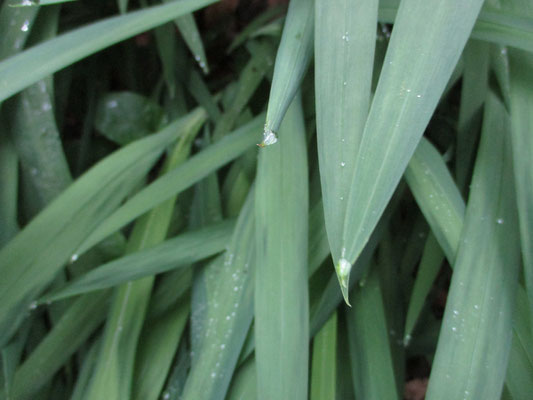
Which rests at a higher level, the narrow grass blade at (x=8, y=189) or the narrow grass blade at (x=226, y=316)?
the narrow grass blade at (x=8, y=189)

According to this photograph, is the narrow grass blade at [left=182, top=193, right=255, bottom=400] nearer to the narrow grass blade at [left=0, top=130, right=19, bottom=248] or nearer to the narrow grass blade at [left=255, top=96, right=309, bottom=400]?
the narrow grass blade at [left=255, top=96, right=309, bottom=400]

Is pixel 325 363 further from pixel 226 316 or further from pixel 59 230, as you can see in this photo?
pixel 59 230

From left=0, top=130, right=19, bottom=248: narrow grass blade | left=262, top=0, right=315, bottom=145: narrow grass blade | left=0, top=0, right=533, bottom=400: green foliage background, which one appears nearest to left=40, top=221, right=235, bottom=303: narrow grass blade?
left=0, top=0, right=533, bottom=400: green foliage background

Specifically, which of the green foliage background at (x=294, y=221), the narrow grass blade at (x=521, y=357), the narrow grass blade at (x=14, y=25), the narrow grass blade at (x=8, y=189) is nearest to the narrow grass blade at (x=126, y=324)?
the green foliage background at (x=294, y=221)

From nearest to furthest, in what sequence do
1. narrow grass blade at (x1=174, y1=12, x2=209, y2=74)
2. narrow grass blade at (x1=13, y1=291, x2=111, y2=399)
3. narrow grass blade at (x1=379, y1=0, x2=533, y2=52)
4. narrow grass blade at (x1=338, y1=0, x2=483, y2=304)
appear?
narrow grass blade at (x1=338, y1=0, x2=483, y2=304) < narrow grass blade at (x1=379, y1=0, x2=533, y2=52) < narrow grass blade at (x1=13, y1=291, x2=111, y2=399) < narrow grass blade at (x1=174, y1=12, x2=209, y2=74)

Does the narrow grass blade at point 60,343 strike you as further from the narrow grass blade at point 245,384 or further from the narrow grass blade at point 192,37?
the narrow grass blade at point 192,37

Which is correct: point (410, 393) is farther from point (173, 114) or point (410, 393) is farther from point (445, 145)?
point (173, 114)

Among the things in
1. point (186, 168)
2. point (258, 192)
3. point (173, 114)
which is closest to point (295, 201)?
point (258, 192)
